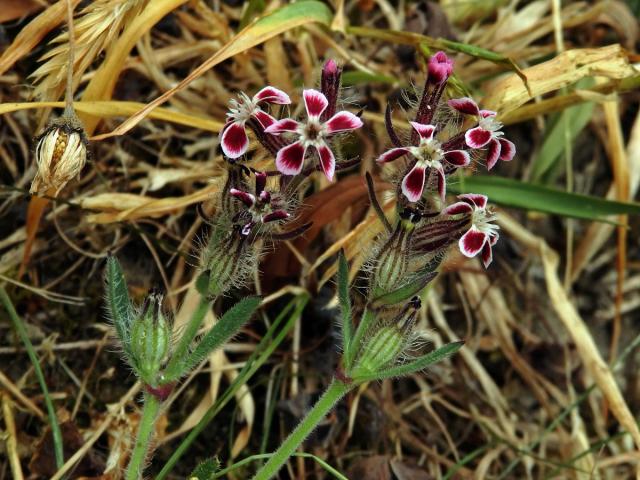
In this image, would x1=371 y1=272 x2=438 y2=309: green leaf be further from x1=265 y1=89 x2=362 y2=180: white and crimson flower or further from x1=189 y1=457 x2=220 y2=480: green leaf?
x1=189 y1=457 x2=220 y2=480: green leaf

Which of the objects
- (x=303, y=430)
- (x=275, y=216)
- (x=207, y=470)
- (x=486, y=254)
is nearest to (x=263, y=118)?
(x=275, y=216)

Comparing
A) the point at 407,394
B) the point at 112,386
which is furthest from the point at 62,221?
the point at 407,394

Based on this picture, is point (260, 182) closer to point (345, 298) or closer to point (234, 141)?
point (234, 141)

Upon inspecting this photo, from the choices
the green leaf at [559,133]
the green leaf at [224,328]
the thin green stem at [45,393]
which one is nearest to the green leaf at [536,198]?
the green leaf at [559,133]

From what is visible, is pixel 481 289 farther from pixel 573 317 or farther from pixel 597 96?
pixel 597 96

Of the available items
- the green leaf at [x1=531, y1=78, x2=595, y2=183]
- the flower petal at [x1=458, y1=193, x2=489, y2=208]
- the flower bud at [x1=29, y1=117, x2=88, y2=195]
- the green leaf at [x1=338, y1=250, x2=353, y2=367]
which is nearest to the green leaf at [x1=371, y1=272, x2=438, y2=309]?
the green leaf at [x1=338, y1=250, x2=353, y2=367]
